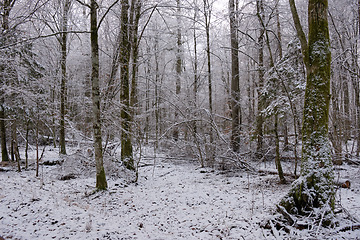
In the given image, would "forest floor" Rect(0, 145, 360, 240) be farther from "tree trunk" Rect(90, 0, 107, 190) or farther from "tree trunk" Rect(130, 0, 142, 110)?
"tree trunk" Rect(130, 0, 142, 110)

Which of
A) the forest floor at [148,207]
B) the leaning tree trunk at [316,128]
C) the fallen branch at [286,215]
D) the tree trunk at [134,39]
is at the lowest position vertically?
the forest floor at [148,207]

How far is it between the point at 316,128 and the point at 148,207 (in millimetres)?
3914

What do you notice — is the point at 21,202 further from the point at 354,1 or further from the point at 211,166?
the point at 354,1

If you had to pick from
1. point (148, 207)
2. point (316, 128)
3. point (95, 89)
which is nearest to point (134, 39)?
point (95, 89)

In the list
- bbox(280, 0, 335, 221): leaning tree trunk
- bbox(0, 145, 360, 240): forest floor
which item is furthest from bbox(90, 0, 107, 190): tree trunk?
bbox(280, 0, 335, 221): leaning tree trunk

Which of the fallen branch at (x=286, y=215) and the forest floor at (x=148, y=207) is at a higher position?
the fallen branch at (x=286, y=215)

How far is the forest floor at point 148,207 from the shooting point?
3.73 metres

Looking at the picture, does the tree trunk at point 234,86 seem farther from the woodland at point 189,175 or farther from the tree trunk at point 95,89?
the tree trunk at point 95,89

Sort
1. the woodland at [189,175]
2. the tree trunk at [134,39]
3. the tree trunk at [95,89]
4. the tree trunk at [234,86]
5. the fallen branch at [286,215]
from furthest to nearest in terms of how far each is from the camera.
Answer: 1. the tree trunk at [234,86]
2. the tree trunk at [134,39]
3. the tree trunk at [95,89]
4. the woodland at [189,175]
5. the fallen branch at [286,215]

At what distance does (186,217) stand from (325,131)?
309cm

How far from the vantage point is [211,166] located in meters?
9.13

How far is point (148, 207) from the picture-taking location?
201 inches

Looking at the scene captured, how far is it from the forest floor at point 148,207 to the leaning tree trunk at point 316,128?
432mm

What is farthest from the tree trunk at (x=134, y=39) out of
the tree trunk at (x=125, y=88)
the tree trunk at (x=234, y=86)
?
the tree trunk at (x=234, y=86)
